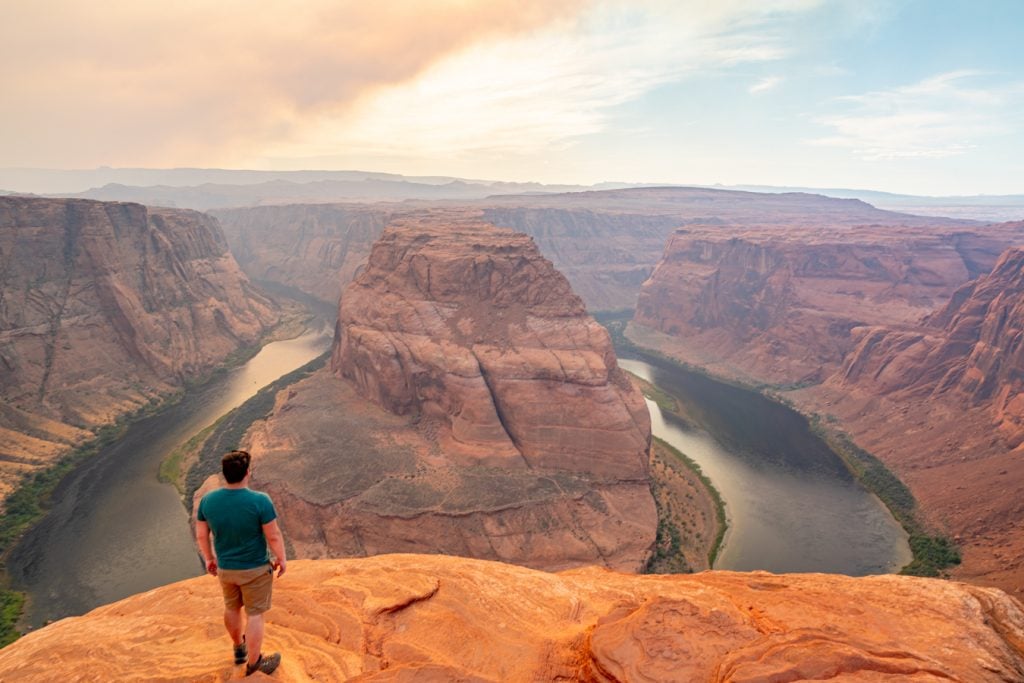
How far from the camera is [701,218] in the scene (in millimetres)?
177750

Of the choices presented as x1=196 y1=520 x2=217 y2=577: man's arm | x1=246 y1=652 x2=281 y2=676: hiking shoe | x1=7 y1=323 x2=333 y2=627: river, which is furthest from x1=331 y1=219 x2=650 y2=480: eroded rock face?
x1=196 y1=520 x2=217 y2=577: man's arm

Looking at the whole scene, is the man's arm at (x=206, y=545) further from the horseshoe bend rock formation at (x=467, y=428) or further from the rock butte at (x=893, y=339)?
the rock butte at (x=893, y=339)

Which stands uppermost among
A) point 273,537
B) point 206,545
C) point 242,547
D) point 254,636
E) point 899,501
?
point 273,537

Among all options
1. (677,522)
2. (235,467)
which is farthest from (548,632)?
(677,522)

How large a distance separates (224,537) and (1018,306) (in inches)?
3078

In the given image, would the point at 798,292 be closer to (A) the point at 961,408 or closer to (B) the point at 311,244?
(A) the point at 961,408

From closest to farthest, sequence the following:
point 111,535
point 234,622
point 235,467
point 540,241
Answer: point 235,467, point 234,622, point 111,535, point 540,241

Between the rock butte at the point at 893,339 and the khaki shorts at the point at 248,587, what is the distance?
139 ft

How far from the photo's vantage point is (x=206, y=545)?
322 inches

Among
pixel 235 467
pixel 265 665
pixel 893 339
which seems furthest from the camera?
pixel 893 339

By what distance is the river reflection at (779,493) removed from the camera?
42375mm

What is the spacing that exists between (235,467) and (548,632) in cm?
759

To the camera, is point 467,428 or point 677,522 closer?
point 677,522

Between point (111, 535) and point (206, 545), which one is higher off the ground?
point (206, 545)
